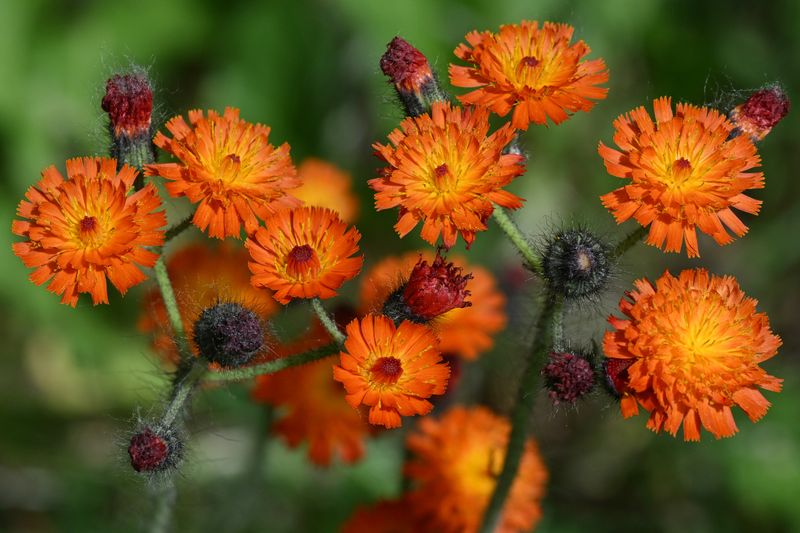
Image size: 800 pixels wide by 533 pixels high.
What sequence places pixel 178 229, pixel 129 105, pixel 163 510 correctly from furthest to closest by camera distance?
pixel 163 510 < pixel 129 105 < pixel 178 229

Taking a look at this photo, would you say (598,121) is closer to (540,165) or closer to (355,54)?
(540,165)

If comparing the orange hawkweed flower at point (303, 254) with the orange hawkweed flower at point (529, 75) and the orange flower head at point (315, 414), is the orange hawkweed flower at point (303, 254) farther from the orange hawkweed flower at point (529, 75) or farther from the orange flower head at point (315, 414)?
the orange flower head at point (315, 414)

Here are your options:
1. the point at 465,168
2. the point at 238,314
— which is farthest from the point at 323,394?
the point at 465,168

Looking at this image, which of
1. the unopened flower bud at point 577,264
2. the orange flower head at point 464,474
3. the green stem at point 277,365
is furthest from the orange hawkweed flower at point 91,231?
the orange flower head at point 464,474

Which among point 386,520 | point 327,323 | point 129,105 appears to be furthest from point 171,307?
point 386,520

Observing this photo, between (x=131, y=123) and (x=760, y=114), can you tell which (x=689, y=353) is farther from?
(x=131, y=123)

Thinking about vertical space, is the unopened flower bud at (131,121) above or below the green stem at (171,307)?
above
